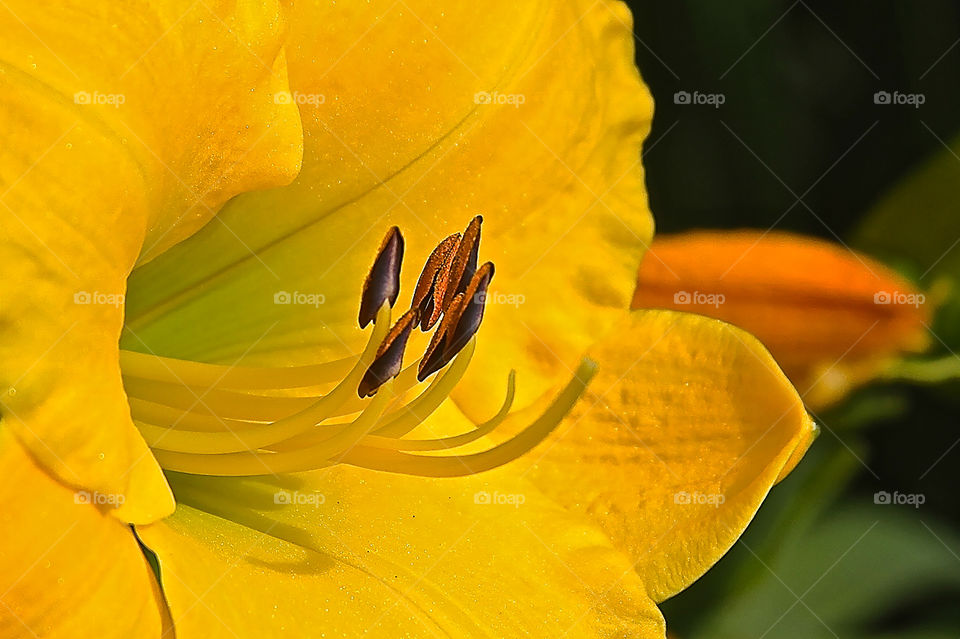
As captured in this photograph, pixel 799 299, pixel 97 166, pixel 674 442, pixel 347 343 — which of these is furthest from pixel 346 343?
pixel 799 299

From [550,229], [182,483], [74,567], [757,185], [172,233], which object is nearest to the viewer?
[74,567]

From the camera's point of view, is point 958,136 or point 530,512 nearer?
point 530,512

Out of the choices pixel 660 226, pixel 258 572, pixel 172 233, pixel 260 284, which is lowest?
pixel 660 226

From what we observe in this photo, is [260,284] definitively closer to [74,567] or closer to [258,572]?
[258,572]

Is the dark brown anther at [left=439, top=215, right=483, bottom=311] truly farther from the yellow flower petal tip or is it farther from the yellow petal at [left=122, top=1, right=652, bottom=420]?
the yellow flower petal tip

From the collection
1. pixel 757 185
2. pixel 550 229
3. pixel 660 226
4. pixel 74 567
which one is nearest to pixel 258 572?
pixel 74 567

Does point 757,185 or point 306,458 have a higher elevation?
point 306,458
